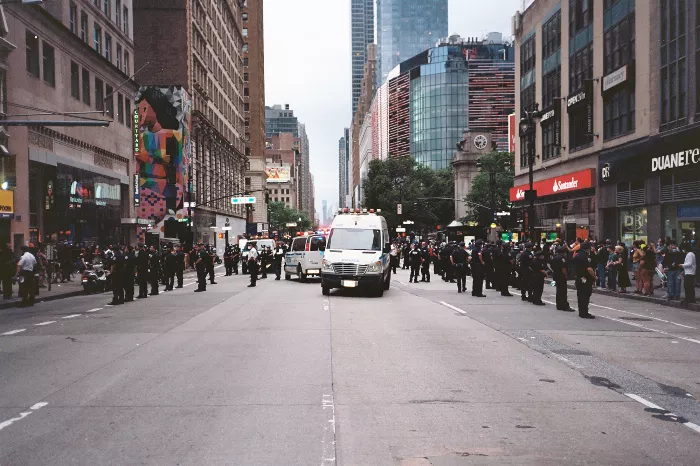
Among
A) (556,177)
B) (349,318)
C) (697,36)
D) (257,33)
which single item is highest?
(257,33)

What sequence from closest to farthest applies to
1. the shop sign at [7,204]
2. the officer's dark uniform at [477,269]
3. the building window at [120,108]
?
the officer's dark uniform at [477,269], the shop sign at [7,204], the building window at [120,108]

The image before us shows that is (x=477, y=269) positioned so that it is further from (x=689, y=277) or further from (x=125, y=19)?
(x=125, y=19)

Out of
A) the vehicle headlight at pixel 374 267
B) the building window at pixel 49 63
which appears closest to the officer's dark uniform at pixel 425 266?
the vehicle headlight at pixel 374 267

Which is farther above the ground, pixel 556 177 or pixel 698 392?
pixel 556 177

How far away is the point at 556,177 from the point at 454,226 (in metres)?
19.4

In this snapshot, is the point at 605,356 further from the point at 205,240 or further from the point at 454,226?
the point at 205,240

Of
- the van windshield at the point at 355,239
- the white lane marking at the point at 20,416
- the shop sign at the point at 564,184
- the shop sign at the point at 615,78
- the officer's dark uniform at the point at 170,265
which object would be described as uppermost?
the shop sign at the point at 615,78

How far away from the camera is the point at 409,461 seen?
5465 mm

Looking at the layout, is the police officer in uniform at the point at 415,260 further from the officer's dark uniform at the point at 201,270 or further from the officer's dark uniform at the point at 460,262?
the officer's dark uniform at the point at 201,270

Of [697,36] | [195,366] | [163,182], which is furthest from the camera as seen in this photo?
[163,182]

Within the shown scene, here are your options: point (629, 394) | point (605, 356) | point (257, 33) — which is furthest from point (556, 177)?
point (257, 33)

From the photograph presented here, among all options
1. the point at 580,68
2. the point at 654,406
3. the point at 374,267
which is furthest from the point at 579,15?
the point at 654,406

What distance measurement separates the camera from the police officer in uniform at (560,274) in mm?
17609

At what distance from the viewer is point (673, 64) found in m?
29.6
